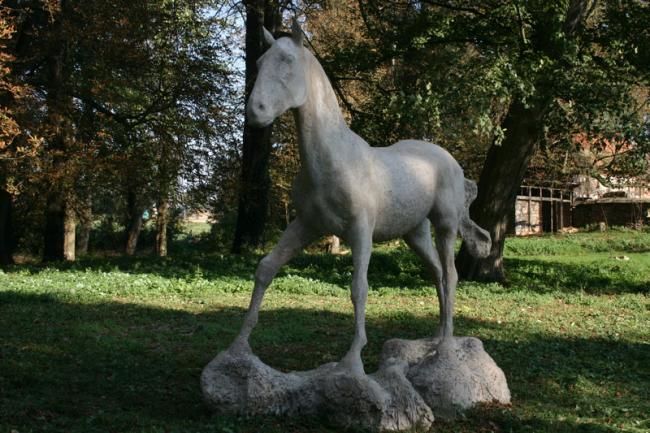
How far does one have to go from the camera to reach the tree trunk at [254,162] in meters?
18.3

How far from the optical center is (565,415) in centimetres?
617

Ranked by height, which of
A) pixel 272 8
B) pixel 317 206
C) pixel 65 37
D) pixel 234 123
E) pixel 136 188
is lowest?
pixel 317 206

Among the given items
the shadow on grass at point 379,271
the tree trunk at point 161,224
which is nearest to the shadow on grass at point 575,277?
the shadow on grass at point 379,271

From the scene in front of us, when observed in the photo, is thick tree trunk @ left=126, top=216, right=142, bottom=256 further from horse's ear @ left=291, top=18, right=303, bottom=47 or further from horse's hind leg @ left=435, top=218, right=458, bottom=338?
horse's ear @ left=291, top=18, right=303, bottom=47

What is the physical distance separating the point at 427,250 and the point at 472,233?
2.07 ft

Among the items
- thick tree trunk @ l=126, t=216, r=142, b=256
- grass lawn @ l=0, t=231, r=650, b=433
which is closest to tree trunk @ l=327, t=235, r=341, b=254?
thick tree trunk @ l=126, t=216, r=142, b=256

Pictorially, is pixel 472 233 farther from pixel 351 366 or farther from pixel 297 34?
pixel 297 34

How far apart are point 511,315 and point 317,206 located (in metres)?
6.86

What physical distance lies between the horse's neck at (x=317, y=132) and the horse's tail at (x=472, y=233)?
2.13m

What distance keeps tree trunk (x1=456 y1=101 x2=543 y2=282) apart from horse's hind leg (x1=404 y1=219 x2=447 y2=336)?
7.81m

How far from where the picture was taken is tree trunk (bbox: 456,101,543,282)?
14500 mm

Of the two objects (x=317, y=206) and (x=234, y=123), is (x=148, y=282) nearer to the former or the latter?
(x=234, y=123)

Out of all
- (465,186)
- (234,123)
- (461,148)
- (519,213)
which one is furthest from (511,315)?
(519,213)

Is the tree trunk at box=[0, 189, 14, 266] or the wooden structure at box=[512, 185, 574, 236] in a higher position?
the wooden structure at box=[512, 185, 574, 236]
